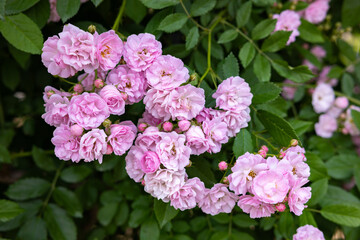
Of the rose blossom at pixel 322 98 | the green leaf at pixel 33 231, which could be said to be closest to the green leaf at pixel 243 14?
the rose blossom at pixel 322 98

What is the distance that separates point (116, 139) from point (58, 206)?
656mm

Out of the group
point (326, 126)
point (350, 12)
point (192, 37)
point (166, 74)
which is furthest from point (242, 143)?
point (350, 12)

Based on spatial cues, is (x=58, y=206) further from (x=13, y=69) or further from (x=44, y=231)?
(x=13, y=69)

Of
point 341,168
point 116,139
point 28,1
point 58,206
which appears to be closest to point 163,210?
point 116,139

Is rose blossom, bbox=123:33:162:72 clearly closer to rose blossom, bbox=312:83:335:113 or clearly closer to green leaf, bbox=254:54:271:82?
green leaf, bbox=254:54:271:82

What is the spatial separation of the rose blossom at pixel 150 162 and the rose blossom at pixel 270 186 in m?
0.26

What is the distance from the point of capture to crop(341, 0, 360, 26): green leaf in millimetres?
1750

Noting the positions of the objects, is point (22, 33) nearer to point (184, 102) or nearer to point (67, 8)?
point (67, 8)

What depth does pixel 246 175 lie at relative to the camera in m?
0.92

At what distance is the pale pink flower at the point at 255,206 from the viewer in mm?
932

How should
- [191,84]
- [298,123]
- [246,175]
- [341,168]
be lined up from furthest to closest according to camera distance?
[341,168], [298,123], [191,84], [246,175]

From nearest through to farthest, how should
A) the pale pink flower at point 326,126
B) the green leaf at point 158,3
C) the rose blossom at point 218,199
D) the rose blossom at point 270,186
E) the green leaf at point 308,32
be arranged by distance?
the rose blossom at point 270,186 < the rose blossom at point 218,199 < the green leaf at point 158,3 < the green leaf at point 308,32 < the pale pink flower at point 326,126

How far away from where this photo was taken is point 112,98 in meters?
0.95

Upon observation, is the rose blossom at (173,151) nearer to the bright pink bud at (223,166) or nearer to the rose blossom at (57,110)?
the bright pink bud at (223,166)
